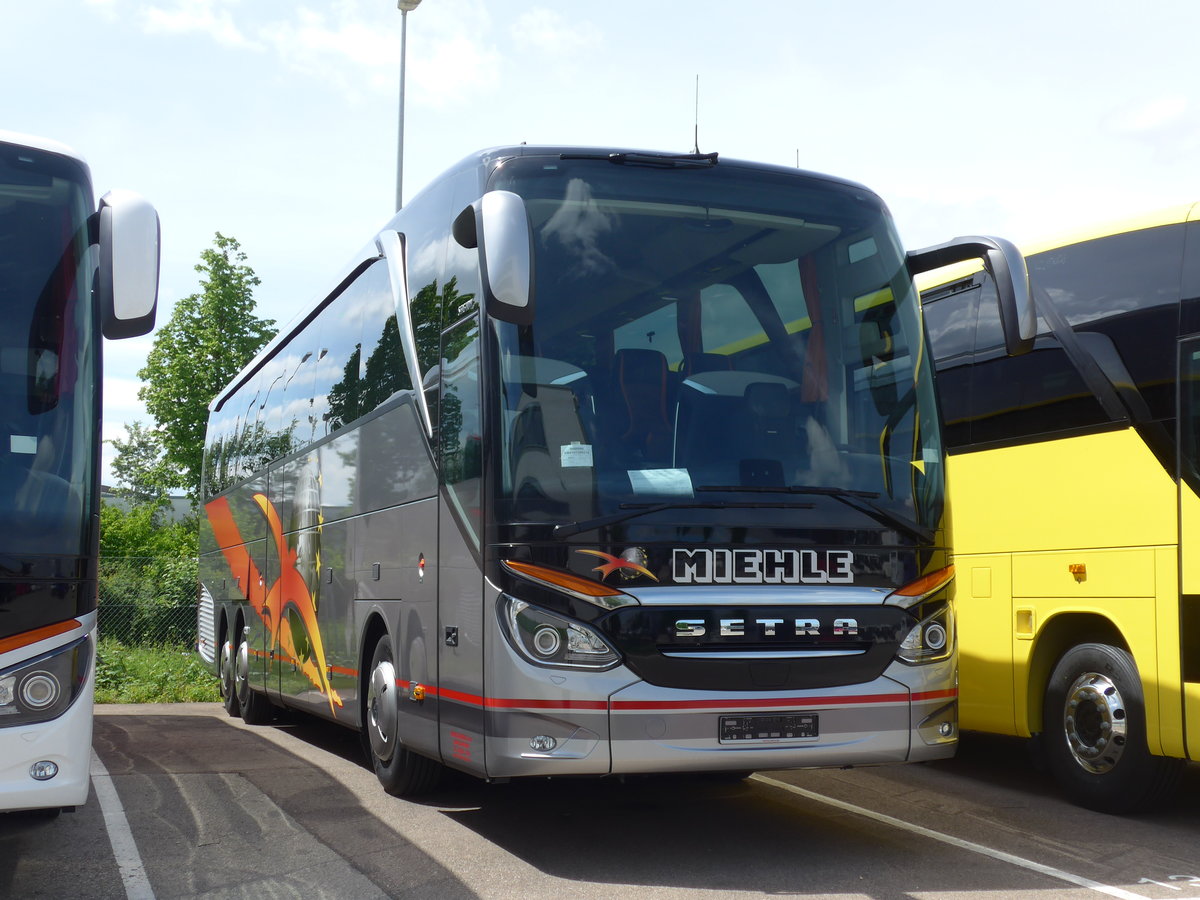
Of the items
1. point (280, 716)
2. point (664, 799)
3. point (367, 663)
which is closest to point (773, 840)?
point (664, 799)

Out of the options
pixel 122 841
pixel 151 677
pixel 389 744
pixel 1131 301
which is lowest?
pixel 151 677

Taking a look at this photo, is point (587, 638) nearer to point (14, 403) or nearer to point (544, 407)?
point (544, 407)

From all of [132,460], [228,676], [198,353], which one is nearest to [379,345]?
[228,676]

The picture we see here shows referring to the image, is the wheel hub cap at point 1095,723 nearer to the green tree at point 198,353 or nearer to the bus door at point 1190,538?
the bus door at point 1190,538

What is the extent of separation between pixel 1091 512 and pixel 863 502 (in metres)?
2.30

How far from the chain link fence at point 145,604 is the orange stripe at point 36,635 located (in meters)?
19.1

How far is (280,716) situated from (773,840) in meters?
8.23

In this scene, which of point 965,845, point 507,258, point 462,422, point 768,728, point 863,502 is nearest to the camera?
point 507,258

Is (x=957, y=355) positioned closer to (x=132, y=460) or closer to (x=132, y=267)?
(x=132, y=267)

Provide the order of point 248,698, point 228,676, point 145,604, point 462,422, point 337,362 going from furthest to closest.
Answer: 1. point 145,604
2. point 228,676
3. point 248,698
4. point 337,362
5. point 462,422

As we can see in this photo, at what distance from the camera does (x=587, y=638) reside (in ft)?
19.8

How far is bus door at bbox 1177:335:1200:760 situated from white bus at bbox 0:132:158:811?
5.48 m

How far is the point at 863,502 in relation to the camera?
6531 mm

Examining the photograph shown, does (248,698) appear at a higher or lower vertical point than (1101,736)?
lower
